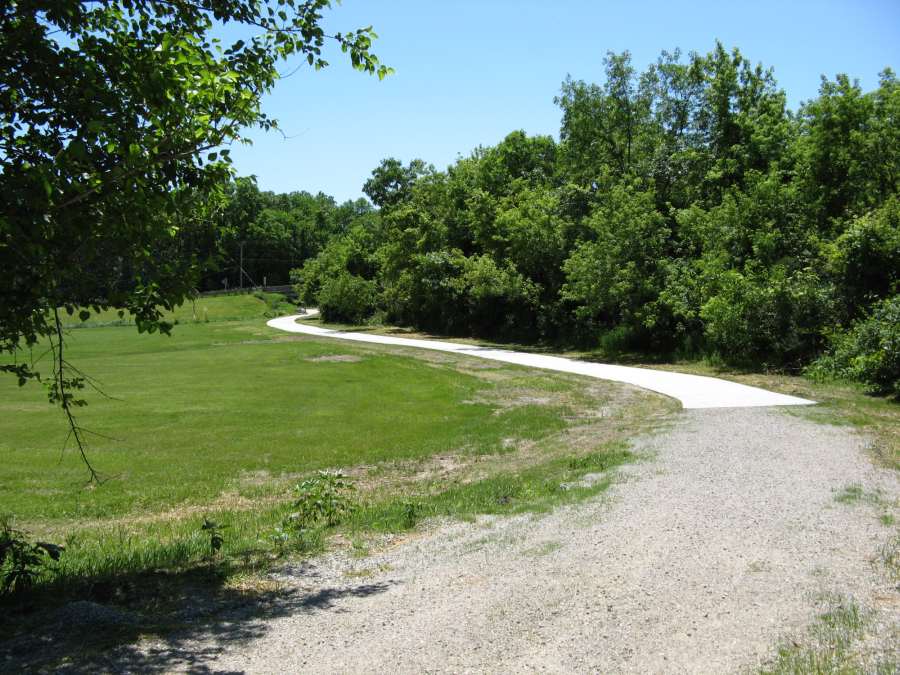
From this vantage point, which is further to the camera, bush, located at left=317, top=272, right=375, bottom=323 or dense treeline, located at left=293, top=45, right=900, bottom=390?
bush, located at left=317, top=272, right=375, bottom=323

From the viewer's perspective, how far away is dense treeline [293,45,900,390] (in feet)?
68.6

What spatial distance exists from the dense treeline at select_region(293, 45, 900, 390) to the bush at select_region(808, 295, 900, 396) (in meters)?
0.06

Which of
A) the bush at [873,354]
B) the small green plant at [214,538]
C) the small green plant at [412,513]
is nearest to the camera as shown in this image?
the small green plant at [214,538]

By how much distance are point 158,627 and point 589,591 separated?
326 cm

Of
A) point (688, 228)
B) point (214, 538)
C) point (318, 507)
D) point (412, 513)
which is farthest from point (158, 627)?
point (688, 228)

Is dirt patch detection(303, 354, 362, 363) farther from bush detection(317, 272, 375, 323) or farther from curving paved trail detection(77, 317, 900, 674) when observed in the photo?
bush detection(317, 272, 375, 323)

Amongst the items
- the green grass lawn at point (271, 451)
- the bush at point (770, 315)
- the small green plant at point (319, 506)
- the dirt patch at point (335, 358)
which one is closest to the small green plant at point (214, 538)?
→ the green grass lawn at point (271, 451)

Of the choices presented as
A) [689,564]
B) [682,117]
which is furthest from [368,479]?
[682,117]

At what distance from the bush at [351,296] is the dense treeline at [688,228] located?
12371 millimetres

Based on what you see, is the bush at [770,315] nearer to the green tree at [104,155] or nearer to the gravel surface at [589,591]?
the gravel surface at [589,591]

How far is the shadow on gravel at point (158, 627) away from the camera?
434 centimetres

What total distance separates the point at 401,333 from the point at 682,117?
2427 cm

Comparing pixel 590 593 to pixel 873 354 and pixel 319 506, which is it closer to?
pixel 319 506

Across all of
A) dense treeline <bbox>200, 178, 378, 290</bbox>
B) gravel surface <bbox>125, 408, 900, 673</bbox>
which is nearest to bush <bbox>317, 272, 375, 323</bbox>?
dense treeline <bbox>200, 178, 378, 290</bbox>
